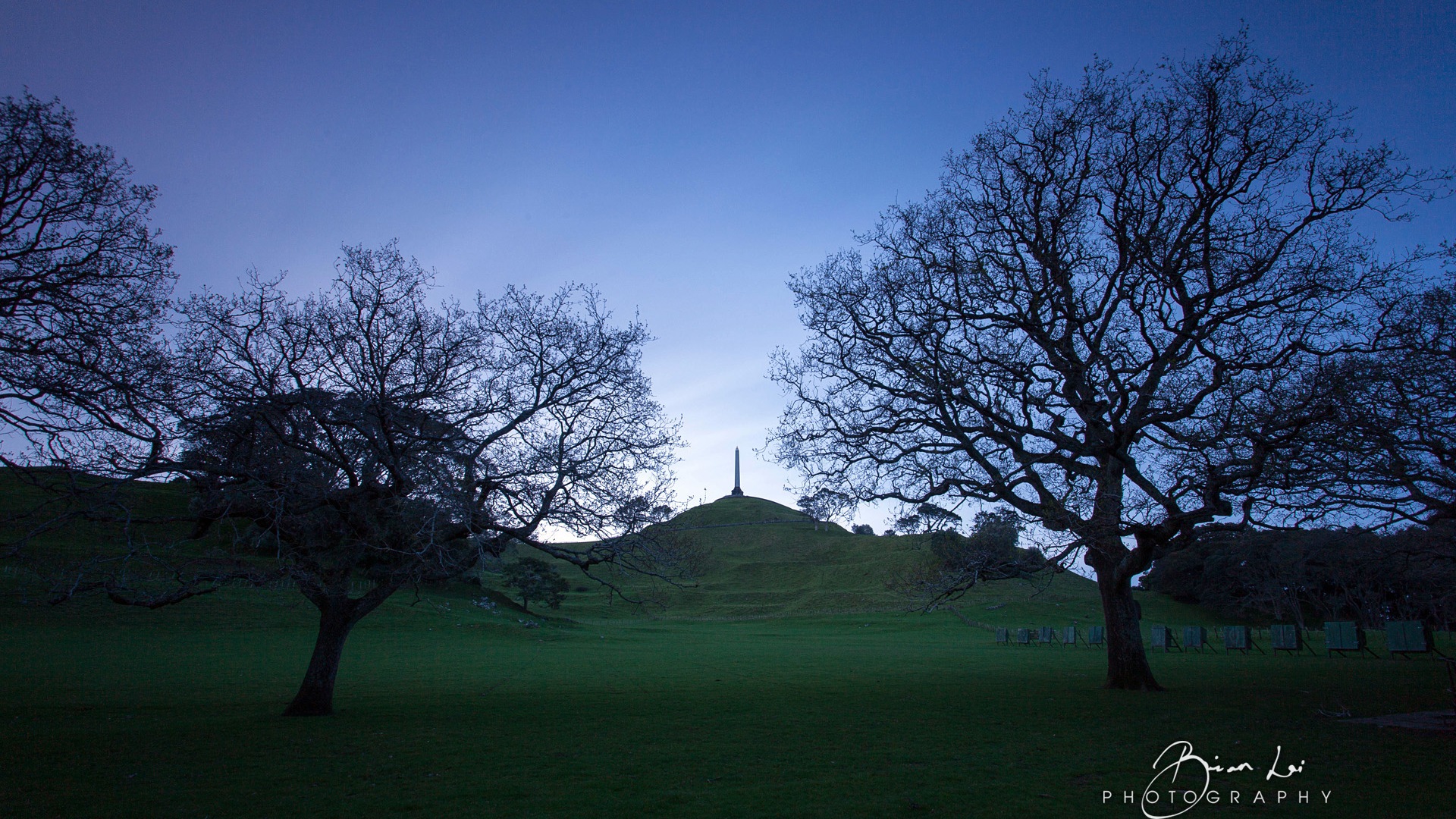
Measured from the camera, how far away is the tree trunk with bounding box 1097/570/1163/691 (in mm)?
19453

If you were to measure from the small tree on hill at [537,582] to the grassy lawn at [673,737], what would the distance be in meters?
39.6

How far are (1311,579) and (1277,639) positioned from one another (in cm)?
2556

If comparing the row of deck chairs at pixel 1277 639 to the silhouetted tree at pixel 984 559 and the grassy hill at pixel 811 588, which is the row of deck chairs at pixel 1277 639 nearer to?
the grassy hill at pixel 811 588

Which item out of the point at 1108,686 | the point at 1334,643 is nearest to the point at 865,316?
the point at 1108,686

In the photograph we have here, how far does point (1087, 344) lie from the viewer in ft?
62.4

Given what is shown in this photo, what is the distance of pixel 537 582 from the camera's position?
7325 cm

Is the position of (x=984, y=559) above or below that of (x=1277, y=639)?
above

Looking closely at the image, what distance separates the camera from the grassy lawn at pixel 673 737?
348 inches

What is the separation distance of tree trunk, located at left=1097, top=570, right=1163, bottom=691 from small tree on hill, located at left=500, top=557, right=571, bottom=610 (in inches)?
2164

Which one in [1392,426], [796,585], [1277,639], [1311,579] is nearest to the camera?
[1392,426]

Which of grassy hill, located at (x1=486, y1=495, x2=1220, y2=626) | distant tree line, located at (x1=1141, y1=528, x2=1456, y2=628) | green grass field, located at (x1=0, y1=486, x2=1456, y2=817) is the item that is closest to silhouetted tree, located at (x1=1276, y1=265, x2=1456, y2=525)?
green grass field, located at (x1=0, y1=486, x2=1456, y2=817)

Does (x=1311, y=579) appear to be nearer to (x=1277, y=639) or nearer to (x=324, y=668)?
(x=1277, y=639)

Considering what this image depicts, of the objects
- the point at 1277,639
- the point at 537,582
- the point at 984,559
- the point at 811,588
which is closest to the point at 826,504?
the point at 984,559

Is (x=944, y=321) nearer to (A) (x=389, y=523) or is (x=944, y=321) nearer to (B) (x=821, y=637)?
(A) (x=389, y=523)
